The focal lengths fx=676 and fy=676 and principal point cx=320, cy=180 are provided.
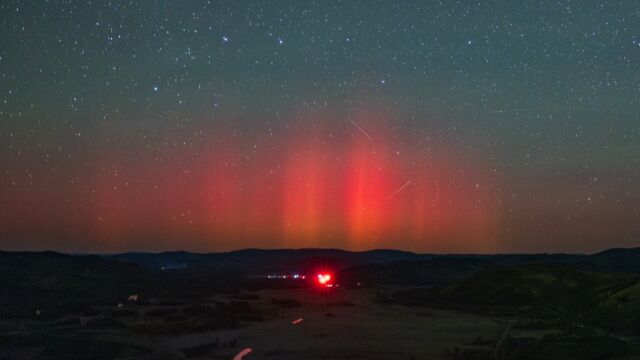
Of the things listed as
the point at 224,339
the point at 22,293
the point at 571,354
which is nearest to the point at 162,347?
the point at 224,339

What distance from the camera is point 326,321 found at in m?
63.8

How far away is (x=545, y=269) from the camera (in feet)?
306

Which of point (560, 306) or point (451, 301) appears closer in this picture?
point (560, 306)

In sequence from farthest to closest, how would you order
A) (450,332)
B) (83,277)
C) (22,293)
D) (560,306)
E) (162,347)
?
(83,277)
(22,293)
(560,306)
(450,332)
(162,347)

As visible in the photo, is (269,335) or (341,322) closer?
(269,335)

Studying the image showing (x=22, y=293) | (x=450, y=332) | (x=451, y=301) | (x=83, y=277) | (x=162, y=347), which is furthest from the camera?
(x=83, y=277)

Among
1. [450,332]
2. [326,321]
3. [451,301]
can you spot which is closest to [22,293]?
[326,321]

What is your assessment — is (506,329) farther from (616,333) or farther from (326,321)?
(326,321)

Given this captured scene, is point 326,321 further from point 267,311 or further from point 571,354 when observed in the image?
point 571,354

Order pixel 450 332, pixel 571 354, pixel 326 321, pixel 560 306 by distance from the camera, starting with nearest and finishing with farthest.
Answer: pixel 571 354, pixel 450 332, pixel 326 321, pixel 560 306

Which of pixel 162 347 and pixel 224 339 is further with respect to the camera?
pixel 224 339

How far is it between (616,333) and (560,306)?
21.0 metres

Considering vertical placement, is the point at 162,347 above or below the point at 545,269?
below

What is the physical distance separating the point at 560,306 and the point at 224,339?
40.4 metres
